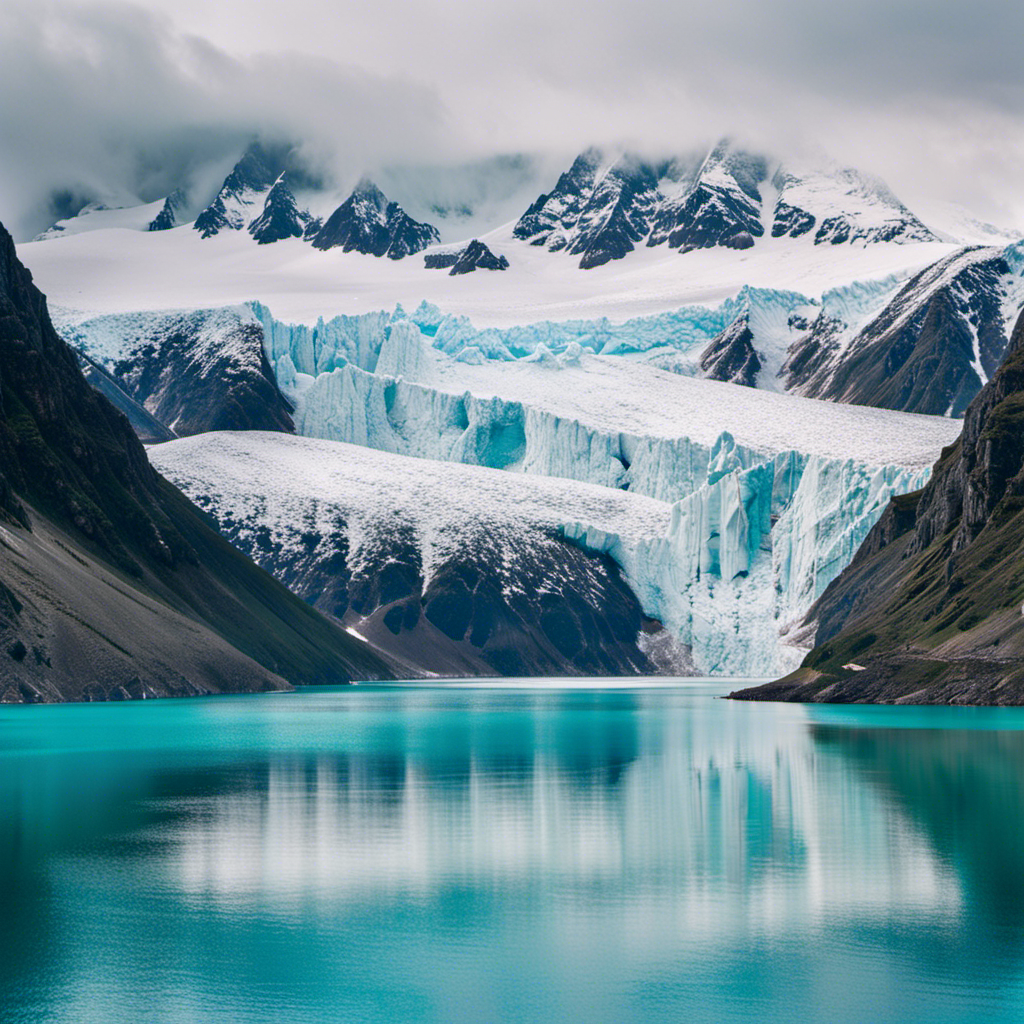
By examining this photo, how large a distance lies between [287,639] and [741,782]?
8471cm

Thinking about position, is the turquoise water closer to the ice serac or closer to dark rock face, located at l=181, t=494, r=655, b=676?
dark rock face, located at l=181, t=494, r=655, b=676

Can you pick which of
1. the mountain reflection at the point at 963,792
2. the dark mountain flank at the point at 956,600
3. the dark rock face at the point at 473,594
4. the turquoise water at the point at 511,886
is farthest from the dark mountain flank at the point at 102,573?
the mountain reflection at the point at 963,792

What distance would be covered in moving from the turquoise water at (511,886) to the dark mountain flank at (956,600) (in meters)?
31.3

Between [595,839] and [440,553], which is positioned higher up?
[440,553]

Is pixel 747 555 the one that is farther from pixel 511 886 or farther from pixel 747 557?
pixel 511 886

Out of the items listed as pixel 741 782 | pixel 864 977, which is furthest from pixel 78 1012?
pixel 741 782

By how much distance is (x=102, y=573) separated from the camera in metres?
95.8

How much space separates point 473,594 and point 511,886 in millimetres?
150097

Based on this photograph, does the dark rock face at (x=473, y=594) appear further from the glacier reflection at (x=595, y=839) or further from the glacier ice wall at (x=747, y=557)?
the glacier reflection at (x=595, y=839)

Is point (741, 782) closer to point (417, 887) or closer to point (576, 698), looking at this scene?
point (417, 887)

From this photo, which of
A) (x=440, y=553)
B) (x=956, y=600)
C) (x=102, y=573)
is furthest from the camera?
(x=440, y=553)

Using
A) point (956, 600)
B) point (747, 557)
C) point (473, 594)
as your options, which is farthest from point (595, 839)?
point (747, 557)

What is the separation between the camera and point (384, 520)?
597 feet

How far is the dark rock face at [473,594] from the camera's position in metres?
172
